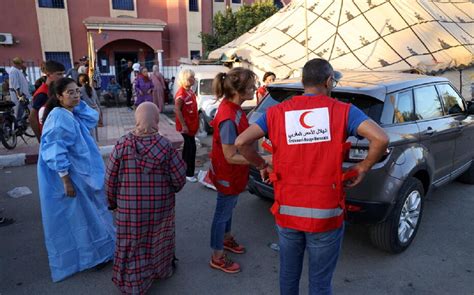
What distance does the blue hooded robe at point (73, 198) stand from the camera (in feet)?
9.20

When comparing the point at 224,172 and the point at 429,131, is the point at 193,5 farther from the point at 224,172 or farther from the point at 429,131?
the point at 224,172

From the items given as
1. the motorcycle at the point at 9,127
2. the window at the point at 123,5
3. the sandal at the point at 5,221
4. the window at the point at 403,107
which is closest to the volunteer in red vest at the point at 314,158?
the window at the point at 403,107

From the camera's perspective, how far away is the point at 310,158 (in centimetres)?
184

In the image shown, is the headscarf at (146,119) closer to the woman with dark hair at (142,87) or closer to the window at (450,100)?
the window at (450,100)

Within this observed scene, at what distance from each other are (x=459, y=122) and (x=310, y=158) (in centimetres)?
311

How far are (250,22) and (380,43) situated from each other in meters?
8.87

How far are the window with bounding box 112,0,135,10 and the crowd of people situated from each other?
1895cm

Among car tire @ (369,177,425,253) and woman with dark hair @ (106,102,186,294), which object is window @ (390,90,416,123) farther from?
woman with dark hair @ (106,102,186,294)

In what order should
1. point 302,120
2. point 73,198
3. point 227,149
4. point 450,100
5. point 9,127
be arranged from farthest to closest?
point 9,127 < point 450,100 < point 73,198 < point 227,149 < point 302,120

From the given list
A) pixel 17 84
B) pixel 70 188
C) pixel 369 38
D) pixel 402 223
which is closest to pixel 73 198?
pixel 70 188

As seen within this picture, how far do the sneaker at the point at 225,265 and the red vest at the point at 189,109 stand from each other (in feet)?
7.31

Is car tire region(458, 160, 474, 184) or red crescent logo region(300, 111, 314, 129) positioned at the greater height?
red crescent logo region(300, 111, 314, 129)

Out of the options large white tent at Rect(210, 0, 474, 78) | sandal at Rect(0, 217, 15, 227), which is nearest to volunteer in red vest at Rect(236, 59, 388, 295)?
sandal at Rect(0, 217, 15, 227)

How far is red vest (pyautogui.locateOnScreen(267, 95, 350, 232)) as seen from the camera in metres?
1.81
